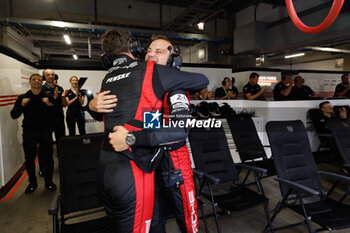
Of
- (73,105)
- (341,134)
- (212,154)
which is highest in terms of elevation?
(73,105)

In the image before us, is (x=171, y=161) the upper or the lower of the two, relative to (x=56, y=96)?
lower

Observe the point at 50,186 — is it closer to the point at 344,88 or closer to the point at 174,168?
the point at 174,168

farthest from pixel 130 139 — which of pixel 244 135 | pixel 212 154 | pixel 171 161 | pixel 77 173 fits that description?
pixel 244 135

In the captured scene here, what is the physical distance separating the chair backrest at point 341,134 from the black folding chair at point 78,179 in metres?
2.74

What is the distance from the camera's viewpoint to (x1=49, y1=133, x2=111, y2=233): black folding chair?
1.75m

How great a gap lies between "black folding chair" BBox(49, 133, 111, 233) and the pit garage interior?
0.16 meters

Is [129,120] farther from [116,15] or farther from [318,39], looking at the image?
[116,15]

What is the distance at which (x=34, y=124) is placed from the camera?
3.21 metres

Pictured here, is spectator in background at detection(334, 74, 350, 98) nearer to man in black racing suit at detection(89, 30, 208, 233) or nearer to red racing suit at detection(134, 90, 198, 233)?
red racing suit at detection(134, 90, 198, 233)

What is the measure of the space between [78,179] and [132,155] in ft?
3.23

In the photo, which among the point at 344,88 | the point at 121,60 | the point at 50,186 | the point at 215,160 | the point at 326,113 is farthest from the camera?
the point at 344,88

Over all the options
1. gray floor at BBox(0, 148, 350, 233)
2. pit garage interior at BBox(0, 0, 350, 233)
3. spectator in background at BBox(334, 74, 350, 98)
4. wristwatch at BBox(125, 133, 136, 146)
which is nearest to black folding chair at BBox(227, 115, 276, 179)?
pit garage interior at BBox(0, 0, 350, 233)

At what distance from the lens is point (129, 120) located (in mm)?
1106

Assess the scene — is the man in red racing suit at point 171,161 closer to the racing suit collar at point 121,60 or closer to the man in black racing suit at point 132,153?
the man in black racing suit at point 132,153
